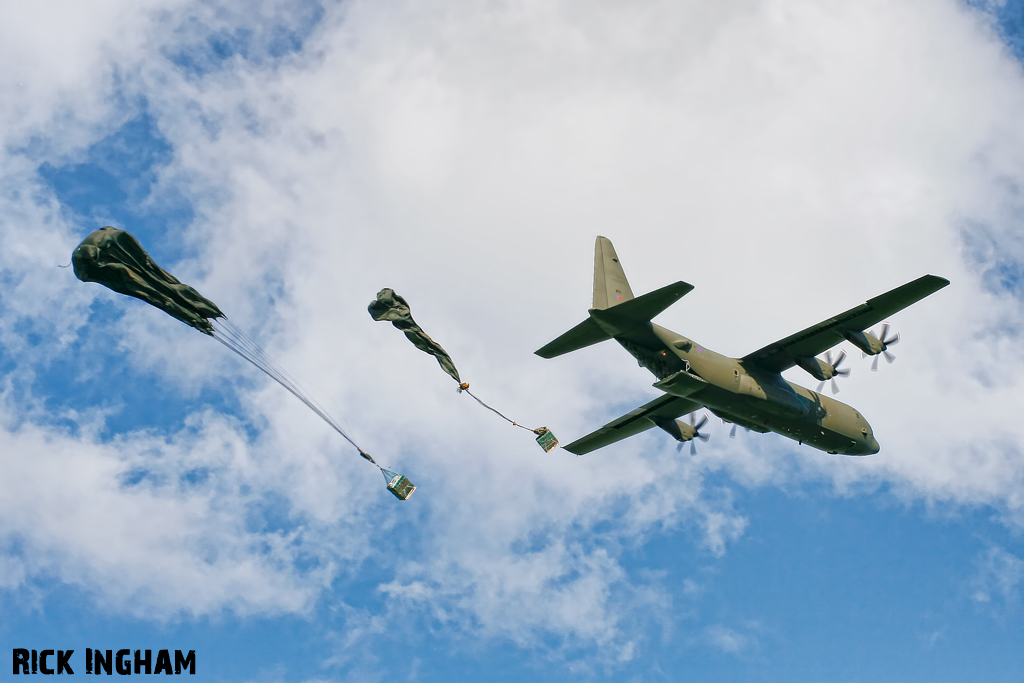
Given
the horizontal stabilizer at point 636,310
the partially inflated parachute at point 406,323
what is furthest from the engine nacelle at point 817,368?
the partially inflated parachute at point 406,323

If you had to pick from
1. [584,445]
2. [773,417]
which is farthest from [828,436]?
[584,445]

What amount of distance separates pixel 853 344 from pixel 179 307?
1161 inches

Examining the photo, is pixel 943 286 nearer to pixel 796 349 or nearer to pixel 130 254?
pixel 796 349

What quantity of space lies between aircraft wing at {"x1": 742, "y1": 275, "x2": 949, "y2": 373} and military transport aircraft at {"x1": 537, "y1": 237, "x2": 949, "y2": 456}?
44 millimetres

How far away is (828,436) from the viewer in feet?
145

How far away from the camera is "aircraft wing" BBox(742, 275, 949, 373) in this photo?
1522 inches

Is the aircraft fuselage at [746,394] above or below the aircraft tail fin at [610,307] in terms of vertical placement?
below

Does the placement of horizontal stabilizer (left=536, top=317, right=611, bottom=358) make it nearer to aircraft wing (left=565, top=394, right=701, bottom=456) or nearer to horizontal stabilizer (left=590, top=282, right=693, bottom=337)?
horizontal stabilizer (left=590, top=282, right=693, bottom=337)

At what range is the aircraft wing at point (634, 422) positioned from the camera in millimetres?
46656

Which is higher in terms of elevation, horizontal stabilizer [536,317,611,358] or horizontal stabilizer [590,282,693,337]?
horizontal stabilizer [536,317,611,358]

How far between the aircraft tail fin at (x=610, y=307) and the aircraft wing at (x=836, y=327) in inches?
279

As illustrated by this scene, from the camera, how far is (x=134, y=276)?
1179 inches

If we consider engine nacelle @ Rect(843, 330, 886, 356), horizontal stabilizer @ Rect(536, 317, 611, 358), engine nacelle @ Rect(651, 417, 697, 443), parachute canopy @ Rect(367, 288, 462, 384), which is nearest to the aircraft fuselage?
horizontal stabilizer @ Rect(536, 317, 611, 358)

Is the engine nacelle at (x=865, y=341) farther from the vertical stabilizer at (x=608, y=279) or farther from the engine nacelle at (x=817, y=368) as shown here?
the vertical stabilizer at (x=608, y=279)
